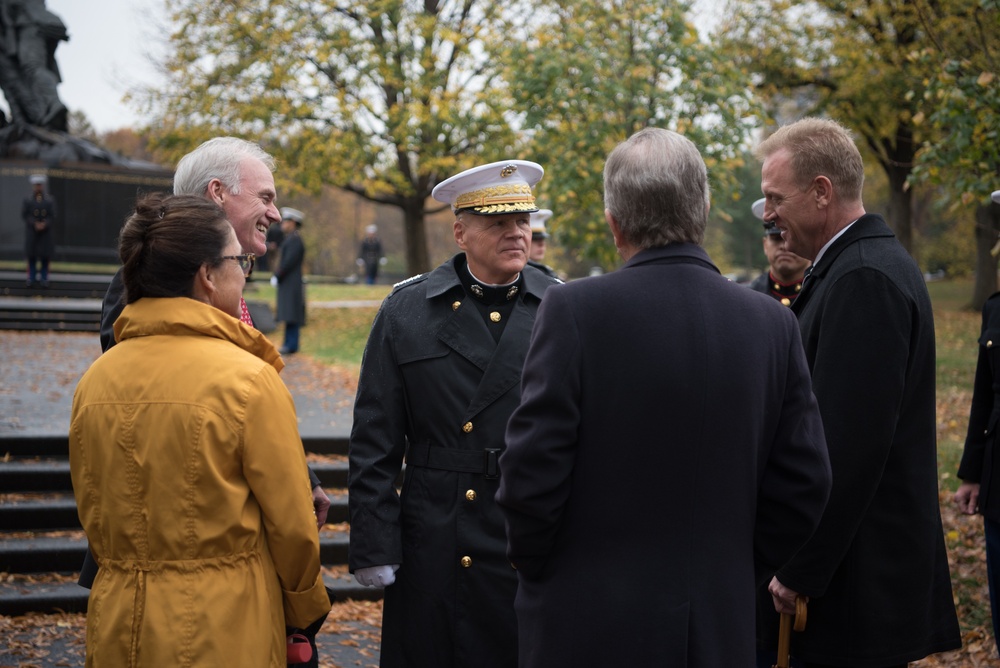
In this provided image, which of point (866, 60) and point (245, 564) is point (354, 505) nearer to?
point (245, 564)

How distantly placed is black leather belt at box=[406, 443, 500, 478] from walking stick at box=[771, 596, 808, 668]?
3.31 feet

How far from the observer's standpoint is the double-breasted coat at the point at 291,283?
15.2 m

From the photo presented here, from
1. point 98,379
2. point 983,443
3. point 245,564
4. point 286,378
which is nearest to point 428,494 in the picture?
point 245,564

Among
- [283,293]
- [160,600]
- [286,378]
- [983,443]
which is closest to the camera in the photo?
[160,600]

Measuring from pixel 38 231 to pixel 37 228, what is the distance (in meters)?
0.09

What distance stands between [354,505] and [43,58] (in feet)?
83.1

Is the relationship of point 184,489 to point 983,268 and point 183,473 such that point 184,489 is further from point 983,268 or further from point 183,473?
point 983,268

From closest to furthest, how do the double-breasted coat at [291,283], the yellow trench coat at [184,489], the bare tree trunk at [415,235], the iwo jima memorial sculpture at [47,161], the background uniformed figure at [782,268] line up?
the yellow trench coat at [184,489] < the background uniformed figure at [782,268] < the double-breasted coat at [291,283] < the bare tree trunk at [415,235] < the iwo jima memorial sculpture at [47,161]

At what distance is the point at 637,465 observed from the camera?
2350 millimetres

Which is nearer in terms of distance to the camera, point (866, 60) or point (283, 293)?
point (283, 293)

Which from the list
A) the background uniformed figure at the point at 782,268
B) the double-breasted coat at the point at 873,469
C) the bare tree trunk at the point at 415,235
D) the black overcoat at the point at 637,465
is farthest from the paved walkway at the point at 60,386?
the bare tree trunk at the point at 415,235

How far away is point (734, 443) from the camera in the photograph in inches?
94.3

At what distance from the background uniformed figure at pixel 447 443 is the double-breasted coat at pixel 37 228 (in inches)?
707

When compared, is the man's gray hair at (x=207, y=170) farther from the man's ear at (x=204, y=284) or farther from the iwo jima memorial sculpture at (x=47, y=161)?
the iwo jima memorial sculpture at (x=47, y=161)
